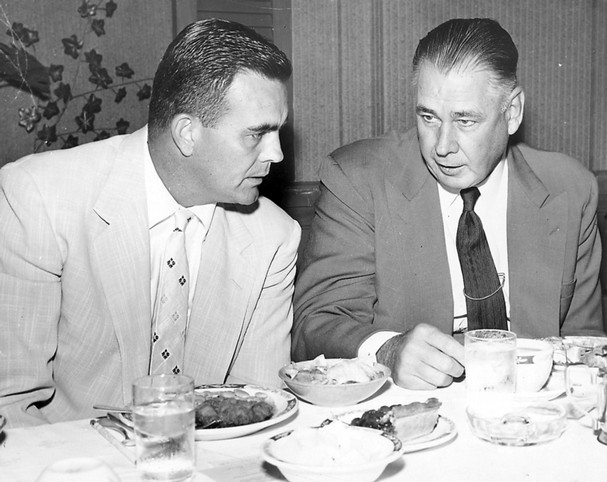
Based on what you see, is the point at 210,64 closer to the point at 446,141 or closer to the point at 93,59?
the point at 446,141

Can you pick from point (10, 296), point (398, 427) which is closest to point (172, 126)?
point (10, 296)

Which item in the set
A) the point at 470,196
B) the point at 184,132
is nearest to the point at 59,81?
the point at 184,132

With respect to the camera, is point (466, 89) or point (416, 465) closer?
point (416, 465)

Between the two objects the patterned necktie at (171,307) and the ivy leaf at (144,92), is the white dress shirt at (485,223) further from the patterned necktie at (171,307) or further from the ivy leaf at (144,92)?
the ivy leaf at (144,92)

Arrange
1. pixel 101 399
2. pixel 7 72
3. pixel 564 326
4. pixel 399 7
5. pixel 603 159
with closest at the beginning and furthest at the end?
1. pixel 101 399
2. pixel 564 326
3. pixel 7 72
4. pixel 399 7
5. pixel 603 159

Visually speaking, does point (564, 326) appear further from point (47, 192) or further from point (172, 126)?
point (47, 192)

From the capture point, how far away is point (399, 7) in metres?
3.98

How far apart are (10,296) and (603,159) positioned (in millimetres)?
3613

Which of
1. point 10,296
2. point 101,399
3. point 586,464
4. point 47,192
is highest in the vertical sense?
point 47,192

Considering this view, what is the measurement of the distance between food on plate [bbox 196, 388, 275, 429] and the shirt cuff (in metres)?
0.51

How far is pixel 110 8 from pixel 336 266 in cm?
192

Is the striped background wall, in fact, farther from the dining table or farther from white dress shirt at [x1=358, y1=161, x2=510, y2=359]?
the dining table

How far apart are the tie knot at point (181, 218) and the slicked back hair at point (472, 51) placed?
822 millimetres

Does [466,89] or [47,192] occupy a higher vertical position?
[466,89]
